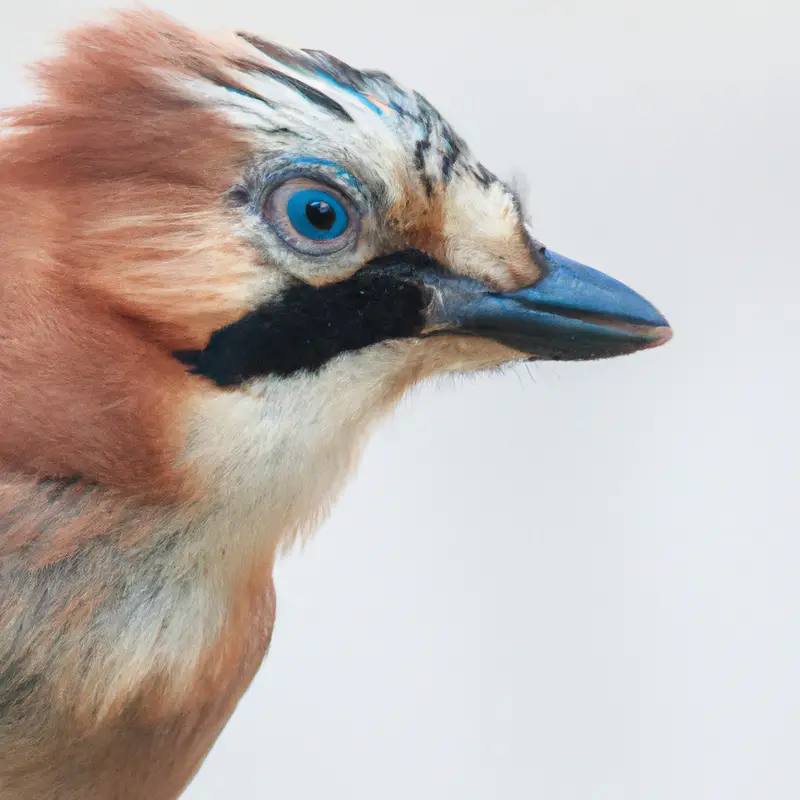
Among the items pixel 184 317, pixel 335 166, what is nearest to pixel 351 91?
pixel 335 166

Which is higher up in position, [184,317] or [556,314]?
[556,314]

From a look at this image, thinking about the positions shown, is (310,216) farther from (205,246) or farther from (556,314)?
(556,314)

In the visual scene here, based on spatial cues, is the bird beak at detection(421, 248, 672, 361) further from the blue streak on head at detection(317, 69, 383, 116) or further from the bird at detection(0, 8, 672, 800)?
the blue streak on head at detection(317, 69, 383, 116)

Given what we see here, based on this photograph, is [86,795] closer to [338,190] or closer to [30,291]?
[30,291]

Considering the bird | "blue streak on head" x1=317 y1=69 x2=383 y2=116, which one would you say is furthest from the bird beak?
"blue streak on head" x1=317 y1=69 x2=383 y2=116

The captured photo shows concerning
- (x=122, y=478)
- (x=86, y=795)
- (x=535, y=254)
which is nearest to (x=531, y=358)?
(x=535, y=254)
